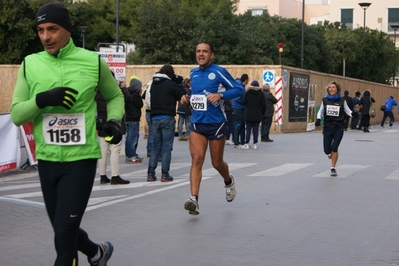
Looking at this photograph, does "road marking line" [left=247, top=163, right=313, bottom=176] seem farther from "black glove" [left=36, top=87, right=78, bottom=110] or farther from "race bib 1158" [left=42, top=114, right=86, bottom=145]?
"black glove" [left=36, top=87, right=78, bottom=110]

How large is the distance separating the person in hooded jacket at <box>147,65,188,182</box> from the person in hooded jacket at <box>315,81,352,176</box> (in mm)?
2750

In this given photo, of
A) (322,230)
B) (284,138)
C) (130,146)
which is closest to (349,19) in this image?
(284,138)

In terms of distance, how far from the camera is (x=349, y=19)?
352 feet

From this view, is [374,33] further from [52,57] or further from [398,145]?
[52,57]

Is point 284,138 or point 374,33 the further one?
point 374,33

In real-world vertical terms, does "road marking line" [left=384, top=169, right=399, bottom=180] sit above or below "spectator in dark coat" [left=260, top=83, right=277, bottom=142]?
below

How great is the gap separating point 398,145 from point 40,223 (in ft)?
58.0

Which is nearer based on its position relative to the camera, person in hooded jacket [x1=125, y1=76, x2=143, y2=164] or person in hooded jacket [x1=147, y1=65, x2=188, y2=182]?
person in hooded jacket [x1=147, y1=65, x2=188, y2=182]

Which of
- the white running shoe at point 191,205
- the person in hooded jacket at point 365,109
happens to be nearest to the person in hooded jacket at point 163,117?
the white running shoe at point 191,205

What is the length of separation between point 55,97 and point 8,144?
1036 centimetres

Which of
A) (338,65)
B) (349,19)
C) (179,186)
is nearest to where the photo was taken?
(179,186)

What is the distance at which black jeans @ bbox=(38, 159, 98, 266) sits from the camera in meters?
5.06

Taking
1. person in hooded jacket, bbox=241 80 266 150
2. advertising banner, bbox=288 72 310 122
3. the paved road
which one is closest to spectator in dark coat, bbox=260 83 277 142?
person in hooded jacket, bbox=241 80 266 150

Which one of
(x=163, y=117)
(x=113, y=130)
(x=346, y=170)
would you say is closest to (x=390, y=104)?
(x=346, y=170)
